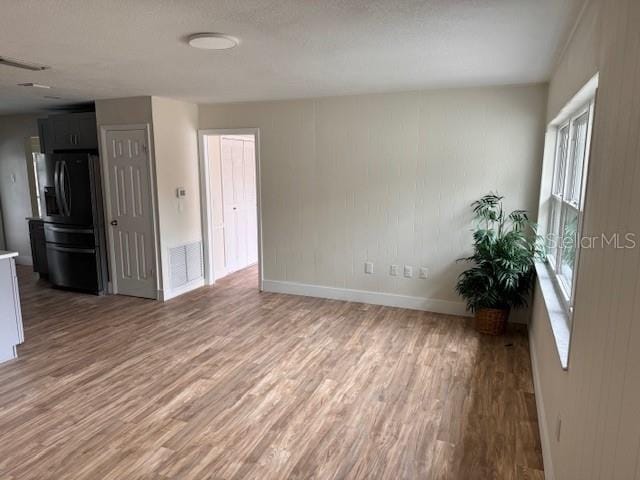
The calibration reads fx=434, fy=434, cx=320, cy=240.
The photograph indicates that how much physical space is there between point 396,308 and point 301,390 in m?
2.08

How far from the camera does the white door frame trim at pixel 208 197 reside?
5391 mm

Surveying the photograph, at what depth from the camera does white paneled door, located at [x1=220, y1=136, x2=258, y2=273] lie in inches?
246

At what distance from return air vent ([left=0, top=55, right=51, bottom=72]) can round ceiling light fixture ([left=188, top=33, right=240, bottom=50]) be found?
1.47 metres

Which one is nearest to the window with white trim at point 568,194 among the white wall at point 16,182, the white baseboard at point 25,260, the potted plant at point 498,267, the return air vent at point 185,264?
the potted plant at point 498,267

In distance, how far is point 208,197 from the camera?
5.72m

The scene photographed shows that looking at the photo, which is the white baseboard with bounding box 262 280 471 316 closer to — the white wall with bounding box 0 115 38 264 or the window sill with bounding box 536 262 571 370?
the window sill with bounding box 536 262 571 370

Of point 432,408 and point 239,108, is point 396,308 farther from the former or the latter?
point 239,108

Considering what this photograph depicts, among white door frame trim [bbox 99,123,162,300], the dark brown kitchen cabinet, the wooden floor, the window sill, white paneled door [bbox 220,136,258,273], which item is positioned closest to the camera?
the window sill

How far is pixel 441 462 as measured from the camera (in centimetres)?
235

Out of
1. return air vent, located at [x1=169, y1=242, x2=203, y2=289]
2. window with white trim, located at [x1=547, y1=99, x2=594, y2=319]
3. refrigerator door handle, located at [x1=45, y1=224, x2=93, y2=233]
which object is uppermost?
window with white trim, located at [x1=547, y1=99, x2=594, y2=319]

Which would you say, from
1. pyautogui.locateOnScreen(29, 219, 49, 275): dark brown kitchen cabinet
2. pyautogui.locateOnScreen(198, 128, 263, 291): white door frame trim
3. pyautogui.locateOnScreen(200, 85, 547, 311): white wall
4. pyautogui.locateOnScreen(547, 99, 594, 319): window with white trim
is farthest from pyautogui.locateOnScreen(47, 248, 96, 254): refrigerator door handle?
pyautogui.locateOnScreen(547, 99, 594, 319): window with white trim

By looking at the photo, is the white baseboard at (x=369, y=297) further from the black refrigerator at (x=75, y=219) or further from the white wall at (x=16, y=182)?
the white wall at (x=16, y=182)

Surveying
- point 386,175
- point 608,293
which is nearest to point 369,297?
point 386,175

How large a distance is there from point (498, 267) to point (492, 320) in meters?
0.53
